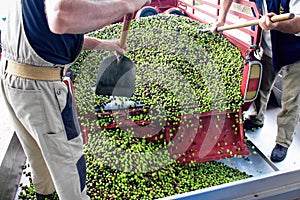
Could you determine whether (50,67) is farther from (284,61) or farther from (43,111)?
(284,61)

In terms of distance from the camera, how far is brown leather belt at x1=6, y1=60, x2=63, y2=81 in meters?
1.34

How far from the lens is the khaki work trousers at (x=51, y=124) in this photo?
1.37m

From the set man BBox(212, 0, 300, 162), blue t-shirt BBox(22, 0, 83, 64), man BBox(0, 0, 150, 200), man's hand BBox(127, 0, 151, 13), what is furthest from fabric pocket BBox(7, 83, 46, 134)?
man BBox(212, 0, 300, 162)

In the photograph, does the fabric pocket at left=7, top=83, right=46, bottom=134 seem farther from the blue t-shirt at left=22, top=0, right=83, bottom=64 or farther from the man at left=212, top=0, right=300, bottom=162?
the man at left=212, top=0, right=300, bottom=162

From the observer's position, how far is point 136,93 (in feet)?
7.79

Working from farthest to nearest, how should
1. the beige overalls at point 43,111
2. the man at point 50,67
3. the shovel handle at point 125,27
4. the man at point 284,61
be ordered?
1. the man at point 284,61
2. the shovel handle at point 125,27
3. the beige overalls at point 43,111
4. the man at point 50,67

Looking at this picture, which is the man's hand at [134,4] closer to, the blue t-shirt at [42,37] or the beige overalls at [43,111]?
A: the blue t-shirt at [42,37]

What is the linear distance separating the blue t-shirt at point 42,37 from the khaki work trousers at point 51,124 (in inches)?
5.6

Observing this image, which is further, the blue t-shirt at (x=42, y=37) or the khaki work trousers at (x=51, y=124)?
the khaki work trousers at (x=51, y=124)

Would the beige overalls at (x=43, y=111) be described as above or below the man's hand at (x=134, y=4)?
below

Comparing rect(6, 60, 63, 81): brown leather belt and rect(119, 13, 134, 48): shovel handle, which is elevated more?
rect(119, 13, 134, 48): shovel handle

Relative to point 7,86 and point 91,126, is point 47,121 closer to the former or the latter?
point 7,86

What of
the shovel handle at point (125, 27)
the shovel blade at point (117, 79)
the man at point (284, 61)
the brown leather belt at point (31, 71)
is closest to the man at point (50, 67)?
the brown leather belt at point (31, 71)

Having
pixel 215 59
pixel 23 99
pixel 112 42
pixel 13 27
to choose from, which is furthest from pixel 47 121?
pixel 215 59
